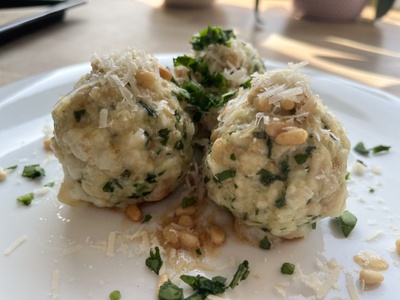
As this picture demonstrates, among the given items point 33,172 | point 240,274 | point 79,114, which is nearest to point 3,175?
point 33,172

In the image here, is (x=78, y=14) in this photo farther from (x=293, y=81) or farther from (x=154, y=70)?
(x=293, y=81)

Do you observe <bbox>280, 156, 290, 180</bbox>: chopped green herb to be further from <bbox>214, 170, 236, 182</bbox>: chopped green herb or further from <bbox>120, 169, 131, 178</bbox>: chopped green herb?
<bbox>120, 169, 131, 178</bbox>: chopped green herb

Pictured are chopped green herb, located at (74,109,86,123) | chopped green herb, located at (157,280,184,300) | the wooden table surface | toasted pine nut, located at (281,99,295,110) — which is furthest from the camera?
the wooden table surface

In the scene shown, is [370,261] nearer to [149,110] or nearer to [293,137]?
[293,137]

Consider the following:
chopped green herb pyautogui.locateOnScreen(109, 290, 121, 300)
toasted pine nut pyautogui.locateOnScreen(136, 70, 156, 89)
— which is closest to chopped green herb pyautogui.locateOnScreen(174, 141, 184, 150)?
toasted pine nut pyautogui.locateOnScreen(136, 70, 156, 89)

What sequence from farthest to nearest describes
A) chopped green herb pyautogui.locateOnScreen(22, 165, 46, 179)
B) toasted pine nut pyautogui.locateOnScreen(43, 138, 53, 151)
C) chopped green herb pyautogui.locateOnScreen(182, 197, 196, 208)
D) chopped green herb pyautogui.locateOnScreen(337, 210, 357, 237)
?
toasted pine nut pyautogui.locateOnScreen(43, 138, 53, 151) → chopped green herb pyautogui.locateOnScreen(22, 165, 46, 179) → chopped green herb pyautogui.locateOnScreen(182, 197, 196, 208) → chopped green herb pyautogui.locateOnScreen(337, 210, 357, 237)

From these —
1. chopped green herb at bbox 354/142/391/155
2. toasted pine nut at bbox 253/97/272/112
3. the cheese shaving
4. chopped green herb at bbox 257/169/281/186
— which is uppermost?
toasted pine nut at bbox 253/97/272/112

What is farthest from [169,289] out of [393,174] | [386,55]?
[386,55]
